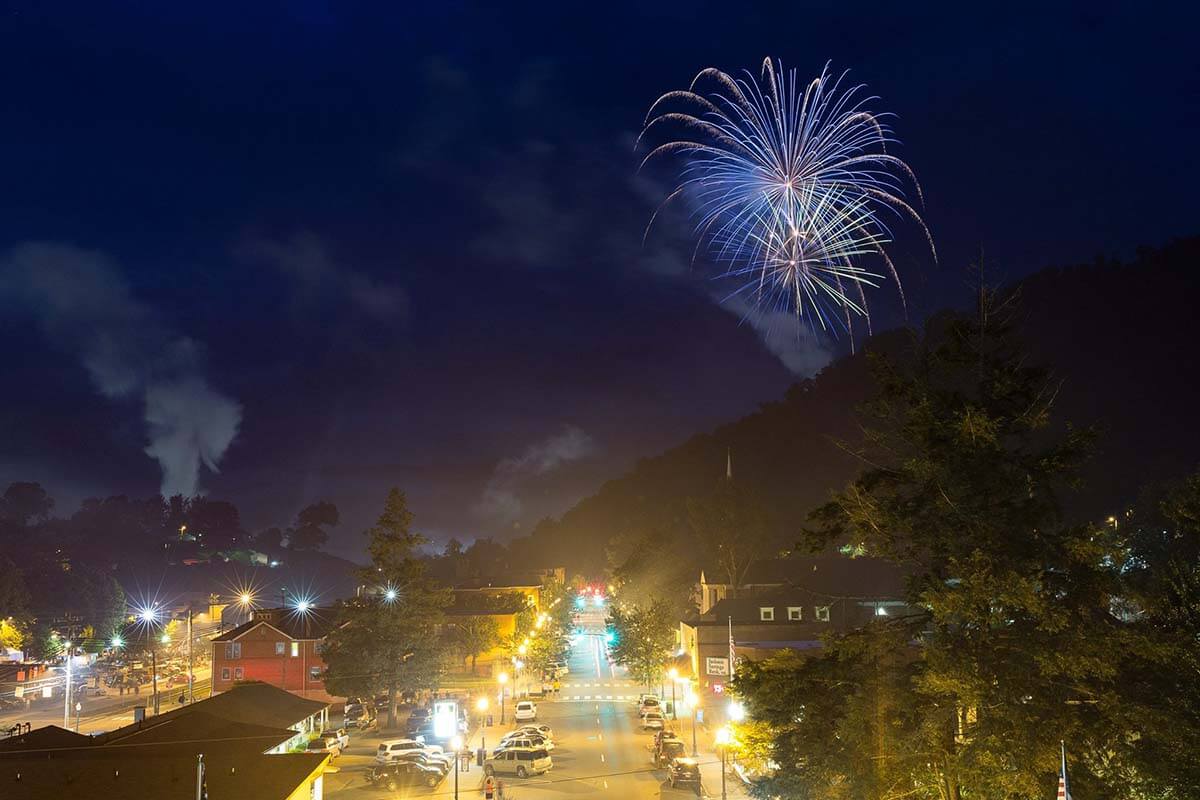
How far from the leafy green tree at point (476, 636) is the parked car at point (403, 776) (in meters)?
38.5

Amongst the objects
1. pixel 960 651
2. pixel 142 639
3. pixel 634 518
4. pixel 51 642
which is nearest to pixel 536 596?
pixel 142 639

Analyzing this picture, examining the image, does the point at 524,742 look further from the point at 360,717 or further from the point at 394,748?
the point at 360,717

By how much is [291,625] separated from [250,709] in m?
30.2

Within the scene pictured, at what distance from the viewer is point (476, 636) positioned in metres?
78.9

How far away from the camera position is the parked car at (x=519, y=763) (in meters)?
39.8

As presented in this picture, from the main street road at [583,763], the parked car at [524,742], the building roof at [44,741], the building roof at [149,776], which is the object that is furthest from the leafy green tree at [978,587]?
the building roof at [44,741]

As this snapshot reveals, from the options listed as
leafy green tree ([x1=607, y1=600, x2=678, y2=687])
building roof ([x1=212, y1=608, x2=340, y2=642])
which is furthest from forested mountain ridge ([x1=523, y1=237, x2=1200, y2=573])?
building roof ([x1=212, y1=608, x2=340, y2=642])

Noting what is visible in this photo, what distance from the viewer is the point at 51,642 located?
106688 millimetres

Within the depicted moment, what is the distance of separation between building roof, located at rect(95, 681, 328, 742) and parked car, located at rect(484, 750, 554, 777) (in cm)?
958

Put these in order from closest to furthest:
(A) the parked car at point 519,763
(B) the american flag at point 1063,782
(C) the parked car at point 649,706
A: (B) the american flag at point 1063,782 < (A) the parked car at point 519,763 < (C) the parked car at point 649,706

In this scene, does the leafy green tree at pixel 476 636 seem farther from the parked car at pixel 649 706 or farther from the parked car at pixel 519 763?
the parked car at pixel 519 763

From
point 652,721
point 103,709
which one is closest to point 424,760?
point 652,721

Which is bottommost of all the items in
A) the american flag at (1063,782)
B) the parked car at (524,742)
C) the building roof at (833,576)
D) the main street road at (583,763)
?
the main street road at (583,763)

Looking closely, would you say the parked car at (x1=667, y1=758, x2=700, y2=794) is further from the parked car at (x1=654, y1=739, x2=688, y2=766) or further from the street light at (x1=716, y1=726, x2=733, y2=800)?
the parked car at (x1=654, y1=739, x2=688, y2=766)
